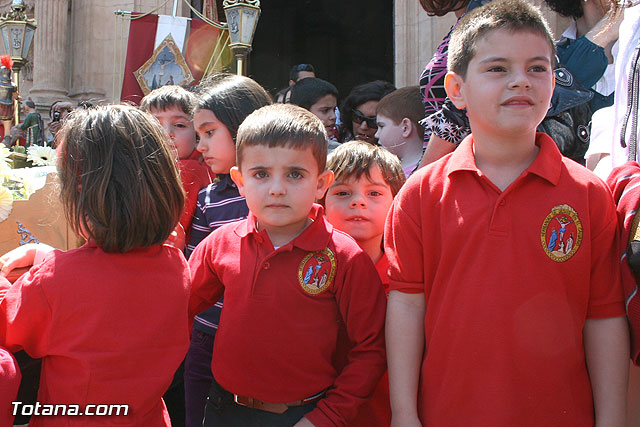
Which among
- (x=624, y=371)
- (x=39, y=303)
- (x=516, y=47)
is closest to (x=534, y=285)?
(x=624, y=371)

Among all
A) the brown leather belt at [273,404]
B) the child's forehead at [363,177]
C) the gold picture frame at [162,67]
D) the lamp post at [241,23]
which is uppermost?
the gold picture frame at [162,67]

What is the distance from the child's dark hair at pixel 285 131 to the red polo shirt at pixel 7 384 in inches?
32.3

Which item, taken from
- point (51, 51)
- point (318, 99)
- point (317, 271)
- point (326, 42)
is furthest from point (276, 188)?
point (326, 42)

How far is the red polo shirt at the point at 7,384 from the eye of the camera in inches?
53.3

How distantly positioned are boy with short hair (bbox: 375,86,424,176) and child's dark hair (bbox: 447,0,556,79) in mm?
1298

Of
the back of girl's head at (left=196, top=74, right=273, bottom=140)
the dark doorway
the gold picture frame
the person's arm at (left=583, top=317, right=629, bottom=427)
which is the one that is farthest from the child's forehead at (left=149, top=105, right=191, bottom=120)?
the dark doorway

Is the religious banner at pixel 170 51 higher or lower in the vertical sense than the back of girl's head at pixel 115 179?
higher

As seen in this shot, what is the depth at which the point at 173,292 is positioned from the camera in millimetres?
1607

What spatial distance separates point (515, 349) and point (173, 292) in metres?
0.88

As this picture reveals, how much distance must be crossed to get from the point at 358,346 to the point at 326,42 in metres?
15.1

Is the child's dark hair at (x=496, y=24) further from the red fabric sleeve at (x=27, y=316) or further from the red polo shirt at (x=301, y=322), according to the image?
the red fabric sleeve at (x=27, y=316)

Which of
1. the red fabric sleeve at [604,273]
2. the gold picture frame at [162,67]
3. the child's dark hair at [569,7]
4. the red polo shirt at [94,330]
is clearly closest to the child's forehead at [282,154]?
the red polo shirt at [94,330]

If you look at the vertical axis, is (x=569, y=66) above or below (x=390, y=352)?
above

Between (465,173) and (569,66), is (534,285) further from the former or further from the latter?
(569,66)
